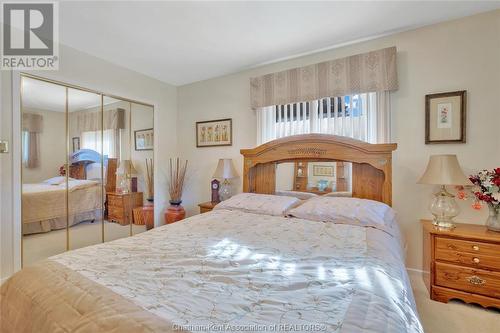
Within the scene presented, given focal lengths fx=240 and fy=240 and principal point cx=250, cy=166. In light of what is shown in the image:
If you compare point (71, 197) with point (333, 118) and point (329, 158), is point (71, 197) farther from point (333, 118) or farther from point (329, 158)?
point (333, 118)

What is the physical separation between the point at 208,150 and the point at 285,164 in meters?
1.38

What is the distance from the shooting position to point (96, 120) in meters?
3.01

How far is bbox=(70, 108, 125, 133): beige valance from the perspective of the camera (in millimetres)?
2838

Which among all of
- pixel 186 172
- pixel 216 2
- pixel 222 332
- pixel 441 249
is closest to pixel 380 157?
pixel 441 249

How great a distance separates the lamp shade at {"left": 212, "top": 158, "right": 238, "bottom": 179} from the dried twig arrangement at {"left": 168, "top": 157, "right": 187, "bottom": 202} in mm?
935

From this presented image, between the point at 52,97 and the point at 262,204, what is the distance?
2.55 metres

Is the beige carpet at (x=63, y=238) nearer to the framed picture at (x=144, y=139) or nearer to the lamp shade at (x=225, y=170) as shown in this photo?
the framed picture at (x=144, y=139)

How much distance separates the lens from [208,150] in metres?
3.77

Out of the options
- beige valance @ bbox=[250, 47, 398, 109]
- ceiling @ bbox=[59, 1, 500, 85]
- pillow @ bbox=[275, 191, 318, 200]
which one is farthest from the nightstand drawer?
ceiling @ bbox=[59, 1, 500, 85]

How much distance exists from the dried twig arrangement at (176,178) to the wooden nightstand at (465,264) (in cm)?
322

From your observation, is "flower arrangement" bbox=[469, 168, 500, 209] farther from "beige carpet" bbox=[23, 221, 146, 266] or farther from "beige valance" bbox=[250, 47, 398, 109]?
"beige carpet" bbox=[23, 221, 146, 266]

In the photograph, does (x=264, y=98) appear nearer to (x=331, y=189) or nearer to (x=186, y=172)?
(x=331, y=189)

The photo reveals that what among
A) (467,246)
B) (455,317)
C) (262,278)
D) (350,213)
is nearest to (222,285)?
(262,278)

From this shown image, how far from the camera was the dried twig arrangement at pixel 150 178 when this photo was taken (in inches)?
144
